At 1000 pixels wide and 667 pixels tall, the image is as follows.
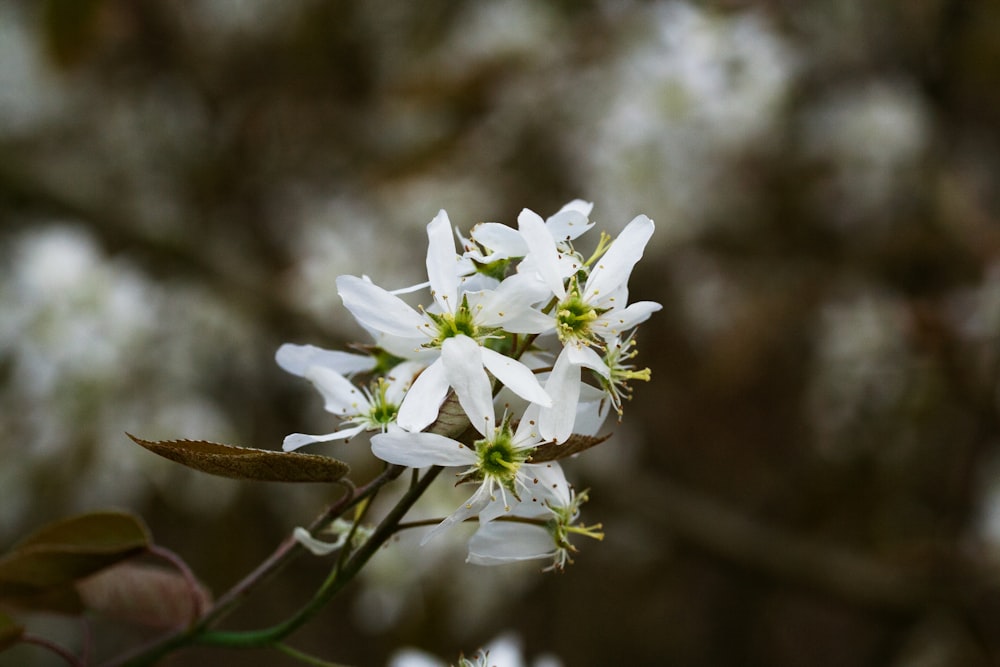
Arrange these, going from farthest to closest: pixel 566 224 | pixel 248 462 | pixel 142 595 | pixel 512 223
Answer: pixel 512 223 < pixel 142 595 < pixel 566 224 < pixel 248 462

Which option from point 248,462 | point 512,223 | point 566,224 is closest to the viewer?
point 248,462

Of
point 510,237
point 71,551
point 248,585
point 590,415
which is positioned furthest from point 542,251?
point 71,551

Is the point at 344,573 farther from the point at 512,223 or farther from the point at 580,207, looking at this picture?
the point at 512,223

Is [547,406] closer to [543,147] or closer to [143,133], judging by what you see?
[543,147]

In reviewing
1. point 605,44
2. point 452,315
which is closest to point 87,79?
point 605,44

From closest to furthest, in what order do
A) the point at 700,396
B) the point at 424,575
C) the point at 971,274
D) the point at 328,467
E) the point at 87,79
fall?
the point at 328,467 < the point at 424,575 < the point at 971,274 < the point at 87,79 < the point at 700,396

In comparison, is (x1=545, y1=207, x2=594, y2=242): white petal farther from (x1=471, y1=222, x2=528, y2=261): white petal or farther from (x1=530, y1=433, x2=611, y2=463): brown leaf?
(x1=530, y1=433, x2=611, y2=463): brown leaf

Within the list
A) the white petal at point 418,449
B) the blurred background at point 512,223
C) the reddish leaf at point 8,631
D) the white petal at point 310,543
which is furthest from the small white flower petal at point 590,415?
the blurred background at point 512,223
